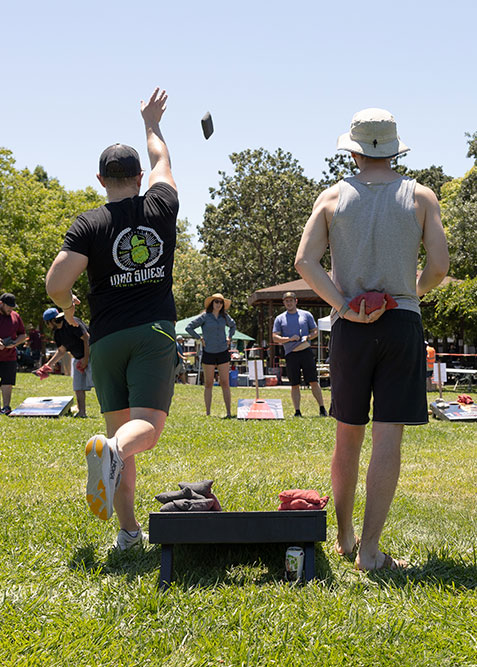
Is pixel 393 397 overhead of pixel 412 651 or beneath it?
overhead

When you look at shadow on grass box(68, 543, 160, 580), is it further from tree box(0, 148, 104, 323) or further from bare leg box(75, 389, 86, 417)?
tree box(0, 148, 104, 323)

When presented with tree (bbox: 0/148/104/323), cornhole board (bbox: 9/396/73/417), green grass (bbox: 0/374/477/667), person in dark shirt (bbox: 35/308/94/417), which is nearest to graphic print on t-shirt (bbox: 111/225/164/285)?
green grass (bbox: 0/374/477/667)

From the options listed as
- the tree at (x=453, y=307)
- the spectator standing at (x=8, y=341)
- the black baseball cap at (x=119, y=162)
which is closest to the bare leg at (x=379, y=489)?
the black baseball cap at (x=119, y=162)

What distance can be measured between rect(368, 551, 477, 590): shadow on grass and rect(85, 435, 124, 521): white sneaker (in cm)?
121

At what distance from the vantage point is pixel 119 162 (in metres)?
3.39

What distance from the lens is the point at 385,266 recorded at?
125 inches

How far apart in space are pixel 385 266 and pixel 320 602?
1501mm

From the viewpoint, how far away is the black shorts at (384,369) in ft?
10.1

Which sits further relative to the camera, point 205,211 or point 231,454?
point 205,211

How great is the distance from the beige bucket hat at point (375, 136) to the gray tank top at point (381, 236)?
0.51 ft

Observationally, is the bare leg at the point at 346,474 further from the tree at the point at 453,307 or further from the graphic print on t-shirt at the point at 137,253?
the tree at the point at 453,307

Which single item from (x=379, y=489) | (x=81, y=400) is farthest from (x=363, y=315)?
(x=81, y=400)

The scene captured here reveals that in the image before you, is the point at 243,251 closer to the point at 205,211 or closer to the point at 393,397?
the point at 205,211

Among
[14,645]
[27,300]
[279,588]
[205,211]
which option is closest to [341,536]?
[279,588]
